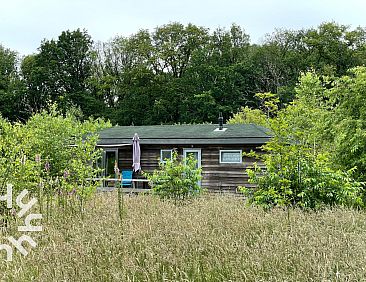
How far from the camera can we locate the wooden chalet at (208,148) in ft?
49.2

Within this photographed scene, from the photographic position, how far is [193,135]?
16.0 meters

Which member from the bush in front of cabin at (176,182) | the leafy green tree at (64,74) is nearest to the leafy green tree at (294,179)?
the bush in front of cabin at (176,182)

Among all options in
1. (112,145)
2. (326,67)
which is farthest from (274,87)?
(112,145)

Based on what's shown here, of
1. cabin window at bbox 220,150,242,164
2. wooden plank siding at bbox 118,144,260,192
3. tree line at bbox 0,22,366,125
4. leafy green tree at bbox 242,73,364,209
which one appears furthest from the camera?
tree line at bbox 0,22,366,125

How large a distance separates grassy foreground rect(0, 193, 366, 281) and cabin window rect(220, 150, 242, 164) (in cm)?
915

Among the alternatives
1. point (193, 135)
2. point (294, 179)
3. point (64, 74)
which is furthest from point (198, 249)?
point (64, 74)

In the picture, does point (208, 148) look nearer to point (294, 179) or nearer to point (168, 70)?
point (294, 179)

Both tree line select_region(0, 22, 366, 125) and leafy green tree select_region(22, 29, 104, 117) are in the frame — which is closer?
tree line select_region(0, 22, 366, 125)

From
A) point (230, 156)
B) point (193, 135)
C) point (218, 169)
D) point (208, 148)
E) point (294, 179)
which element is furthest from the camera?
point (193, 135)

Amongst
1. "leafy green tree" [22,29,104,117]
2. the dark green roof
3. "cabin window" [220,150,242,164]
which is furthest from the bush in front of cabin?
"leafy green tree" [22,29,104,117]

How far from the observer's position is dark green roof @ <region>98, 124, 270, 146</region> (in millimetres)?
14836

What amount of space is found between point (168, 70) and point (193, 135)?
73.8 feet

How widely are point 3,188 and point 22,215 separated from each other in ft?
2.19

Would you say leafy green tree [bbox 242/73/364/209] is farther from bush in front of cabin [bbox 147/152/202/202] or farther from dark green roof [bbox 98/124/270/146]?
dark green roof [bbox 98/124/270/146]
